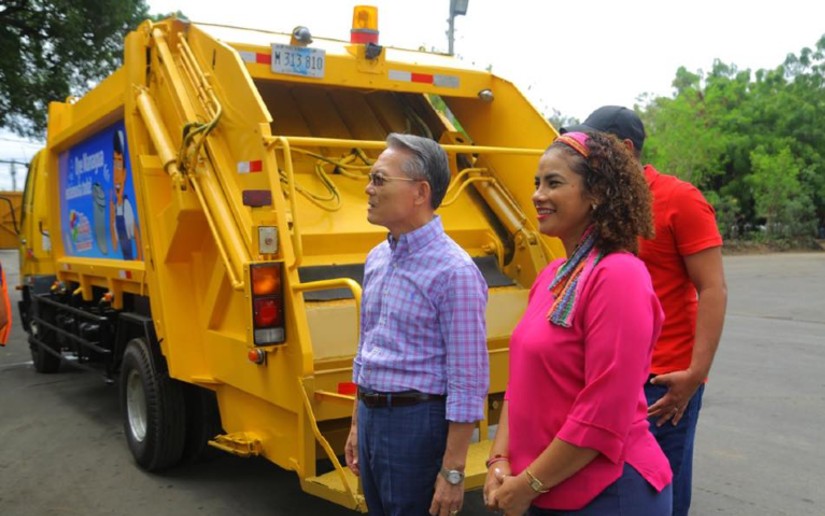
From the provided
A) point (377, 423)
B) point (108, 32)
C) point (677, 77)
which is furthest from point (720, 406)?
point (677, 77)

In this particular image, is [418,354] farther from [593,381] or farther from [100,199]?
[100,199]

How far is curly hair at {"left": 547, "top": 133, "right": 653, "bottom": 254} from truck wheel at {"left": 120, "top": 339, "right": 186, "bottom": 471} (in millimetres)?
3440

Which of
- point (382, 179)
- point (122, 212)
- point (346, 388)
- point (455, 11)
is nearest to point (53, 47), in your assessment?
point (455, 11)

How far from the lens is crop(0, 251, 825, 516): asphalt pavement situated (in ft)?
14.3

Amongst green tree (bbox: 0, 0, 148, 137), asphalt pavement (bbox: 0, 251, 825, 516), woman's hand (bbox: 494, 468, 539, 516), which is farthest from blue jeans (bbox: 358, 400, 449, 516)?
green tree (bbox: 0, 0, 148, 137)

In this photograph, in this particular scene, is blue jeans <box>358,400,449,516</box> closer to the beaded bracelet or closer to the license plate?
the beaded bracelet

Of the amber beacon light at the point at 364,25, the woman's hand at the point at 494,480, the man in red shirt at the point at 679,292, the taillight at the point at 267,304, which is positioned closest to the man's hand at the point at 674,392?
the man in red shirt at the point at 679,292

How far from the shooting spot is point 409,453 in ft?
7.57

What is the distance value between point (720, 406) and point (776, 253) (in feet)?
78.9

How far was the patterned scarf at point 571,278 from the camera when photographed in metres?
1.73

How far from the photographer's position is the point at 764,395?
6602 mm

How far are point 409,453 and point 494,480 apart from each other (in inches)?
18.5

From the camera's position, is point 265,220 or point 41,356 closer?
point 265,220

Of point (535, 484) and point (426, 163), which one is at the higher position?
point (426, 163)
